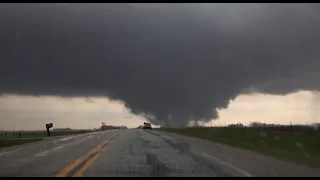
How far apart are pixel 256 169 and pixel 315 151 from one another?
1060cm

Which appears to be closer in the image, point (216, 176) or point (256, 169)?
point (216, 176)

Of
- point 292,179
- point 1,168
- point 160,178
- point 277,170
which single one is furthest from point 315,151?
point 1,168

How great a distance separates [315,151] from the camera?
76.4ft

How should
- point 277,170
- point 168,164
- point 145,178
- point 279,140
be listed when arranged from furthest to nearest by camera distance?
1. point 279,140
2. point 168,164
3. point 277,170
4. point 145,178

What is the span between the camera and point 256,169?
14.1 meters

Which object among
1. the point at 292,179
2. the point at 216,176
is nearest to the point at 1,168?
the point at 216,176

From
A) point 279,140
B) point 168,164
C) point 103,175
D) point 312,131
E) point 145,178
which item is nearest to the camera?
point 145,178

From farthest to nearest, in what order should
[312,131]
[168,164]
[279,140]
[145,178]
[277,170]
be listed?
[312,131]
[279,140]
[168,164]
[277,170]
[145,178]

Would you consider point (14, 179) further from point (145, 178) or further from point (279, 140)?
point (279, 140)

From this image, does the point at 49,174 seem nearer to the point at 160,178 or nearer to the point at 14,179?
the point at 14,179

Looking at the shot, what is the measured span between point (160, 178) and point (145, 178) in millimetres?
404

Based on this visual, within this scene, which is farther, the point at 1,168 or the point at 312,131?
the point at 312,131

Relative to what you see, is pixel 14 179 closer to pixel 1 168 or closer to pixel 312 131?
pixel 1 168

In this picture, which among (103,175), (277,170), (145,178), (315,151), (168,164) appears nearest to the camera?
(145,178)
